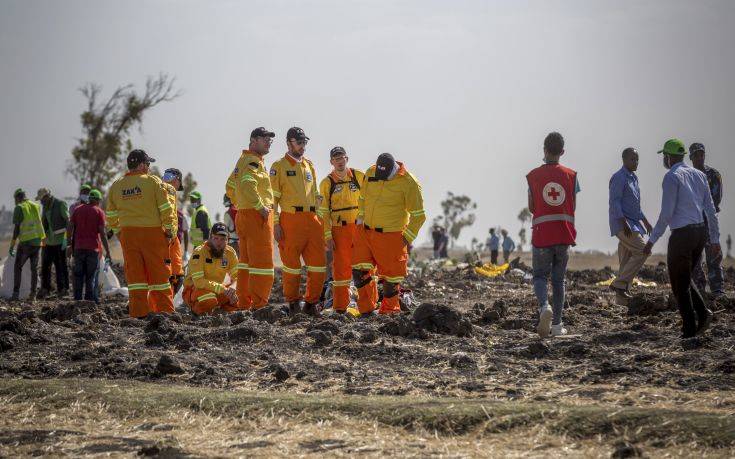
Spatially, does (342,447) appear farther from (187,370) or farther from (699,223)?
(699,223)

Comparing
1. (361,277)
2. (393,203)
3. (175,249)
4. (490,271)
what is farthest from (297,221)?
(490,271)

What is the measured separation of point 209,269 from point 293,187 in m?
1.79

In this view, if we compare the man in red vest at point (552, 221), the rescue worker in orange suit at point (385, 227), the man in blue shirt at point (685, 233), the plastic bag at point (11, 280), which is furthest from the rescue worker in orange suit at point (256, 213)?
the plastic bag at point (11, 280)

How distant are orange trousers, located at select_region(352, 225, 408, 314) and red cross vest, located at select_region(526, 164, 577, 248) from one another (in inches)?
102

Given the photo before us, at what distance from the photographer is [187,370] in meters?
8.73

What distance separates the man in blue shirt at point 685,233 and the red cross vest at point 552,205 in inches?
35.4

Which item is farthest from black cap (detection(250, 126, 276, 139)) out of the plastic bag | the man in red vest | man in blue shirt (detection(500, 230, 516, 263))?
man in blue shirt (detection(500, 230, 516, 263))

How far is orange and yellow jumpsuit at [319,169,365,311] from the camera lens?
12789 millimetres

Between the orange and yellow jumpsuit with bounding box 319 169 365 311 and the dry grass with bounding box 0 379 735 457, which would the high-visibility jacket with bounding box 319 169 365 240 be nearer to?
the orange and yellow jumpsuit with bounding box 319 169 365 311

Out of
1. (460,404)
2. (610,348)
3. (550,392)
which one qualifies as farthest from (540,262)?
(460,404)

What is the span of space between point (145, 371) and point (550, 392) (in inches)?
135

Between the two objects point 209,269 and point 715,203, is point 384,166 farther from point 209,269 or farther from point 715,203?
point 715,203

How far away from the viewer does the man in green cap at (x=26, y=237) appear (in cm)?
1784

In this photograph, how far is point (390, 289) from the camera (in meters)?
12.5
